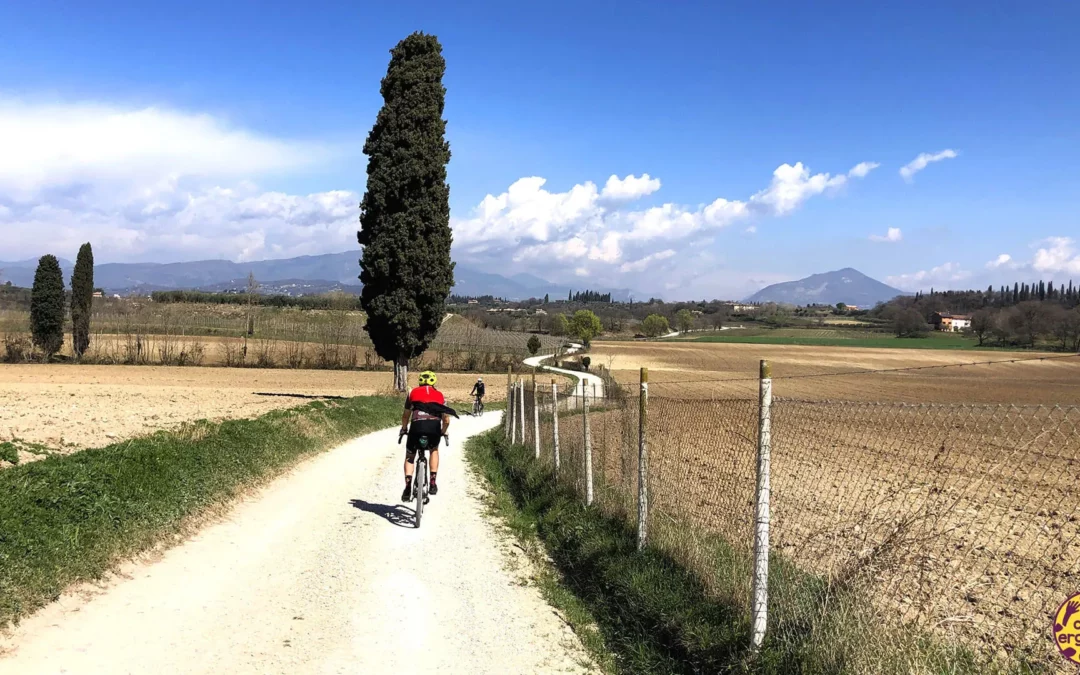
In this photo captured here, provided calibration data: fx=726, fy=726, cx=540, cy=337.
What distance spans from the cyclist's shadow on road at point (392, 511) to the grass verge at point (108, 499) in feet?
5.97

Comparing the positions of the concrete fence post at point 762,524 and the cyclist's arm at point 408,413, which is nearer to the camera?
the concrete fence post at point 762,524

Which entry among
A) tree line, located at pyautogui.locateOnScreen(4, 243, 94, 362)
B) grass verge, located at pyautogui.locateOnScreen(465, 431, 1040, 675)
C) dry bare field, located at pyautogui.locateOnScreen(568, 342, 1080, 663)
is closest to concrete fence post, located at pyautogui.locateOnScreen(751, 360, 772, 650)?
grass verge, located at pyautogui.locateOnScreen(465, 431, 1040, 675)

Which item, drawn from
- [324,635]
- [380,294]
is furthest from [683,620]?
[380,294]

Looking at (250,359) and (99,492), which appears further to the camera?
(250,359)

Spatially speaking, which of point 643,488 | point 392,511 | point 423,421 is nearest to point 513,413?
point 392,511

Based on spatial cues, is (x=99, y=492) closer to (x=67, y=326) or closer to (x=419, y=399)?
(x=419, y=399)

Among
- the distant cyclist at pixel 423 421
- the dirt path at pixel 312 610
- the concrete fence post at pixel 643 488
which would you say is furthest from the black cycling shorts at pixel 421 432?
the concrete fence post at pixel 643 488

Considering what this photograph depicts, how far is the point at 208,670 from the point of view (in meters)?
4.82

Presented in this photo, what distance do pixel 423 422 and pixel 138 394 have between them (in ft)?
87.5

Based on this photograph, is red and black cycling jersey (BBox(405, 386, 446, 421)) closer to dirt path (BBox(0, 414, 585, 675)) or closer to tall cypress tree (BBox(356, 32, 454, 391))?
dirt path (BBox(0, 414, 585, 675))

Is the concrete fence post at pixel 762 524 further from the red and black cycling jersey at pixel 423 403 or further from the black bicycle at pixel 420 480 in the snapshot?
the red and black cycling jersey at pixel 423 403

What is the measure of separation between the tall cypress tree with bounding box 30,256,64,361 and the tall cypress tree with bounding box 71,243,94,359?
0.95 m

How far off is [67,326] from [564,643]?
2783 inches

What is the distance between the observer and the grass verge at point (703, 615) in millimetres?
4344
